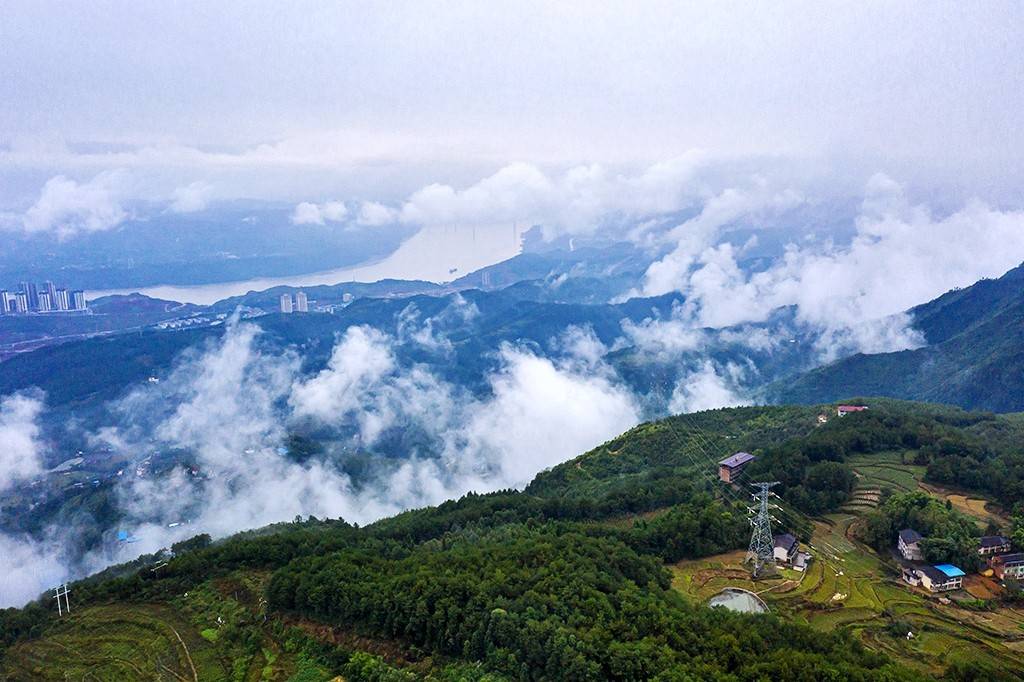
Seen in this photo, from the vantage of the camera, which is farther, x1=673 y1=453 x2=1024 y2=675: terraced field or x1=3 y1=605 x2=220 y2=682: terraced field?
x1=673 y1=453 x2=1024 y2=675: terraced field

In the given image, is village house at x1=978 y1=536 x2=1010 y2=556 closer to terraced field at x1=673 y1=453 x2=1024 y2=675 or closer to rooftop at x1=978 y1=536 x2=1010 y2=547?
rooftop at x1=978 y1=536 x2=1010 y2=547

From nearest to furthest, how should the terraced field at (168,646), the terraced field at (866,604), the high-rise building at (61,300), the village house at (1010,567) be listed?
the terraced field at (168,646) → the terraced field at (866,604) → the village house at (1010,567) → the high-rise building at (61,300)

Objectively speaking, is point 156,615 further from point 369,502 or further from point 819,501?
point 369,502

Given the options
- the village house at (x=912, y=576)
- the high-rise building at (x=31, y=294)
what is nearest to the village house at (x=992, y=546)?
the village house at (x=912, y=576)

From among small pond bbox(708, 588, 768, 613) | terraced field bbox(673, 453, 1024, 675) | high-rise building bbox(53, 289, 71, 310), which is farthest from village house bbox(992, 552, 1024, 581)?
high-rise building bbox(53, 289, 71, 310)

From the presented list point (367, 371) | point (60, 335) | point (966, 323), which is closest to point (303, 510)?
point (367, 371)

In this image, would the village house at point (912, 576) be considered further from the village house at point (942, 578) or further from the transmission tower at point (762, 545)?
the transmission tower at point (762, 545)

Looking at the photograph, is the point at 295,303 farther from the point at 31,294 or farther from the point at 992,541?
the point at 992,541
